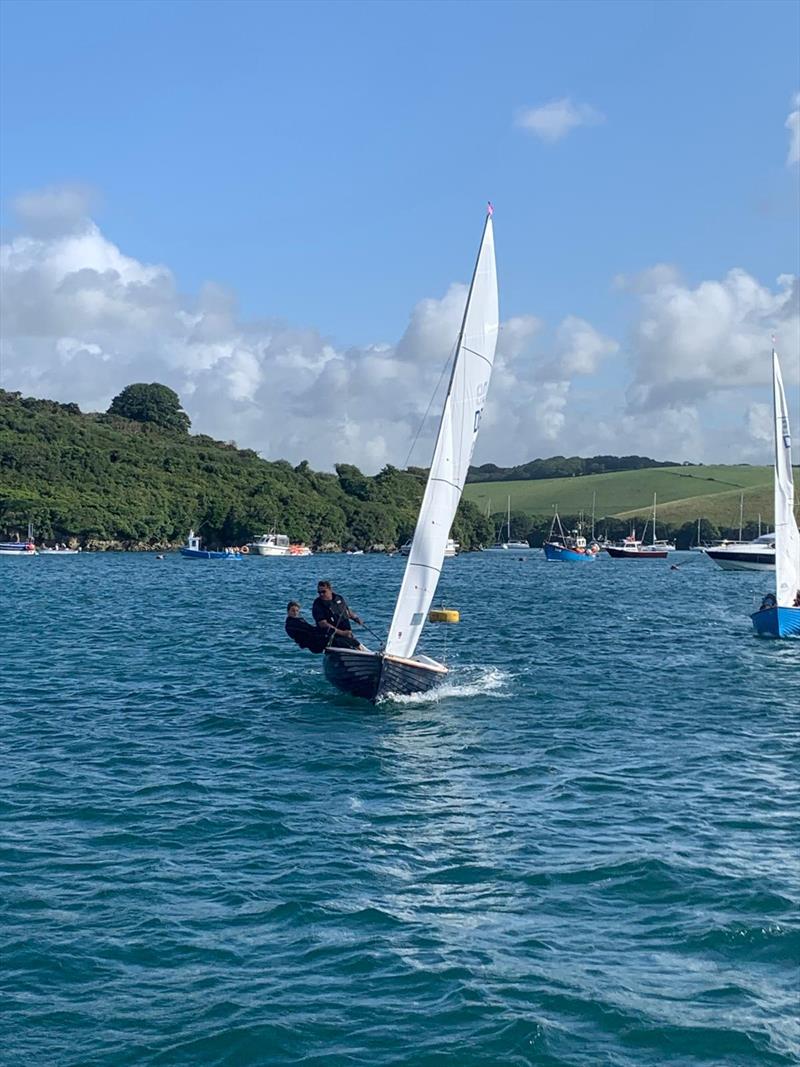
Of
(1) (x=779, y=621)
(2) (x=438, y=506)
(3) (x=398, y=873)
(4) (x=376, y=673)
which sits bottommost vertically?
(3) (x=398, y=873)

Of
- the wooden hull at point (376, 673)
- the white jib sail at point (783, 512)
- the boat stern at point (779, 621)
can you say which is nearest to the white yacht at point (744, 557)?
the white jib sail at point (783, 512)

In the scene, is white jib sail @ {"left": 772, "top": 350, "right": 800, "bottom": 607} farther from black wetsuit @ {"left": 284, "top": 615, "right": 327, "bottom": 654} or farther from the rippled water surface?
black wetsuit @ {"left": 284, "top": 615, "right": 327, "bottom": 654}

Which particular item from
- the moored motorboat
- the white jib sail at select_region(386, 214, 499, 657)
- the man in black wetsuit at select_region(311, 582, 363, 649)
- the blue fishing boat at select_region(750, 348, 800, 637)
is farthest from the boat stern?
the moored motorboat

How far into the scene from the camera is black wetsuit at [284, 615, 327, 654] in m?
30.3

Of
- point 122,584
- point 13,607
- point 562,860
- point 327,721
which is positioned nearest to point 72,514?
point 122,584

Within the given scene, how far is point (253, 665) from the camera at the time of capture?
37.8 meters

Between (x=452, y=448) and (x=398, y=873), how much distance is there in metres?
14.8

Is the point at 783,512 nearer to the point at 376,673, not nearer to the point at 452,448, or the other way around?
the point at 452,448

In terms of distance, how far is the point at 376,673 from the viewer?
28.5 meters

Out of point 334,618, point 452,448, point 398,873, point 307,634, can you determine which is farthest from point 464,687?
point 398,873

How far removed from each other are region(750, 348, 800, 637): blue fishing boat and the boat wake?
15.3m

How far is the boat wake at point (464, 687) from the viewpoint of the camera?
96.6ft

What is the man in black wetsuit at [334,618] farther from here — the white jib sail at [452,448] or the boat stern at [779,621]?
the boat stern at [779,621]

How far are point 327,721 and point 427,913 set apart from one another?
12.9 m
